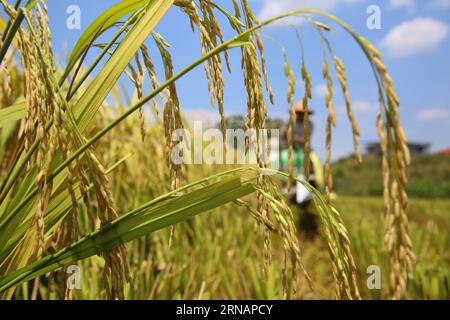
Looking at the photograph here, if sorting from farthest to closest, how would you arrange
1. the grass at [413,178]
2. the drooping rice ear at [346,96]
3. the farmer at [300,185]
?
1. the grass at [413,178]
2. the farmer at [300,185]
3. the drooping rice ear at [346,96]

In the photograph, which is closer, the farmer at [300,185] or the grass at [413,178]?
the farmer at [300,185]

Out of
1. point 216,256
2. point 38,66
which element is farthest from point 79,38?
point 216,256

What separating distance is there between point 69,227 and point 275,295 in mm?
1415

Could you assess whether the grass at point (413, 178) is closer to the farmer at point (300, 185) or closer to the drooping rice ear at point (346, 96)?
the farmer at point (300, 185)

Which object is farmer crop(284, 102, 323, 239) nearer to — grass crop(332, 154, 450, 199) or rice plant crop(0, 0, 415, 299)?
rice plant crop(0, 0, 415, 299)

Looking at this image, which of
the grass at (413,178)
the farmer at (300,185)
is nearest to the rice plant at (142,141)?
the farmer at (300,185)

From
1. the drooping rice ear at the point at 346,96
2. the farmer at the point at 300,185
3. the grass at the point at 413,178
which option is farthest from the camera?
the grass at the point at 413,178

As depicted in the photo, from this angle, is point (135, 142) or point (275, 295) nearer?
point (275, 295)

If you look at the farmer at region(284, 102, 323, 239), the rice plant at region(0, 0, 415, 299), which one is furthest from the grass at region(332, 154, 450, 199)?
the rice plant at region(0, 0, 415, 299)

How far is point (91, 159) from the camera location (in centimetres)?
66

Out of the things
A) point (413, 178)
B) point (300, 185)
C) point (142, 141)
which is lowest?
point (142, 141)

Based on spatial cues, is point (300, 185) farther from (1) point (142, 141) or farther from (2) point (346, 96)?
(2) point (346, 96)

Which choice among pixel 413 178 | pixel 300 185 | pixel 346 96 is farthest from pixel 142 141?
pixel 413 178
